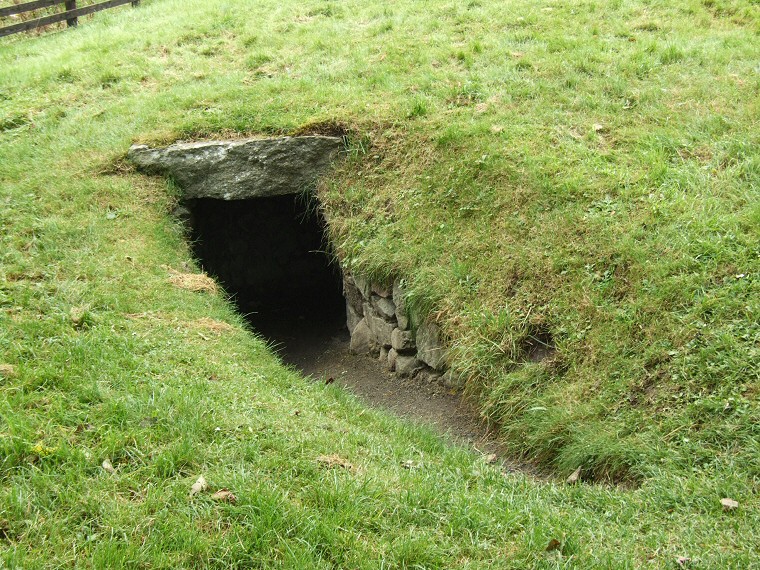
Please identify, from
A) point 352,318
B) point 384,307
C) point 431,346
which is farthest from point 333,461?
point 352,318

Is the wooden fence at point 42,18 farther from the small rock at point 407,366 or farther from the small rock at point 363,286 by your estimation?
the small rock at point 407,366

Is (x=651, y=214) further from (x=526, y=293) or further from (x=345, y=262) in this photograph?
(x=345, y=262)

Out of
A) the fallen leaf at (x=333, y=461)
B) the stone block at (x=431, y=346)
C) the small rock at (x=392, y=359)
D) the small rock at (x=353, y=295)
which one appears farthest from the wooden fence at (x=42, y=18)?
the fallen leaf at (x=333, y=461)

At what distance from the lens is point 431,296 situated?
722cm

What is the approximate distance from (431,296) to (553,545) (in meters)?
3.56

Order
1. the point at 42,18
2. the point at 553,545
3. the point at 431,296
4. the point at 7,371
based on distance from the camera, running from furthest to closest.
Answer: the point at 42,18, the point at 431,296, the point at 7,371, the point at 553,545

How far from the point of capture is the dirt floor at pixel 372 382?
Answer: 6434mm

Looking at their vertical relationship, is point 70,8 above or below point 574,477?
above

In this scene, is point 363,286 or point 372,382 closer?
point 372,382

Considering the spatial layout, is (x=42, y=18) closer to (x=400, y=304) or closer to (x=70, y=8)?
(x=70, y=8)

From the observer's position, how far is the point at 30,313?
6.04 metres

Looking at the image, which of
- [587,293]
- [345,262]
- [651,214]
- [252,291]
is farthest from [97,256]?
[651,214]

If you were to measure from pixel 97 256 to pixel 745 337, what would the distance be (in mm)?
6301

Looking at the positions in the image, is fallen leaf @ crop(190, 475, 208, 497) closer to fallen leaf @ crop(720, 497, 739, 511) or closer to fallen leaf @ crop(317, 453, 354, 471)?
fallen leaf @ crop(317, 453, 354, 471)
